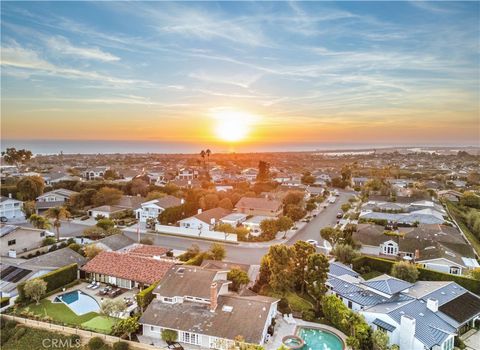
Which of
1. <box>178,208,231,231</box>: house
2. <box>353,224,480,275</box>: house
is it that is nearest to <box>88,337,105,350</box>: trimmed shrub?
<box>178,208,231,231</box>: house

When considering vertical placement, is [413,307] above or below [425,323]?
above

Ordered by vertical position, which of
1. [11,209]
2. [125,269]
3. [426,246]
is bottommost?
[11,209]

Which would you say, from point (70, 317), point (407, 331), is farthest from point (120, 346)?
point (407, 331)

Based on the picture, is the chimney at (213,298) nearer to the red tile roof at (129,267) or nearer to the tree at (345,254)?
the red tile roof at (129,267)

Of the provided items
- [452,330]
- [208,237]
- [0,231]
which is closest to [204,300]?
[452,330]

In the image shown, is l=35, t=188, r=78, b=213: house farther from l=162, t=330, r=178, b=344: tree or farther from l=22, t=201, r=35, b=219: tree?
l=162, t=330, r=178, b=344: tree

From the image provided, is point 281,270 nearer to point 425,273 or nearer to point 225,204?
point 425,273

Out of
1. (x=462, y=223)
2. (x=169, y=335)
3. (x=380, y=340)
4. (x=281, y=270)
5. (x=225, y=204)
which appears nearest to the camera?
(x=380, y=340)

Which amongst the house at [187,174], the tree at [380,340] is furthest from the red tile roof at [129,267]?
the house at [187,174]
